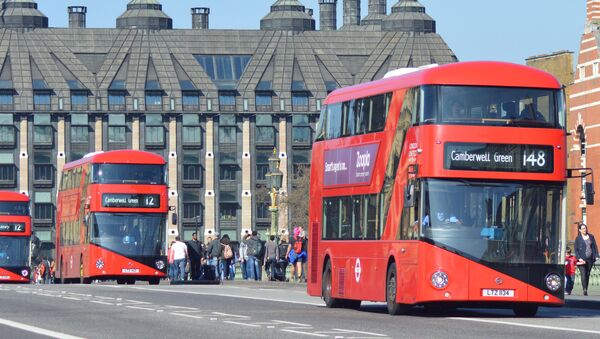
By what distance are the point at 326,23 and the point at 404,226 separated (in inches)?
5940

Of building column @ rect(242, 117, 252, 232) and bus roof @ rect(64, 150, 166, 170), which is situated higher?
building column @ rect(242, 117, 252, 232)

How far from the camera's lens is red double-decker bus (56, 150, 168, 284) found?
52.8m

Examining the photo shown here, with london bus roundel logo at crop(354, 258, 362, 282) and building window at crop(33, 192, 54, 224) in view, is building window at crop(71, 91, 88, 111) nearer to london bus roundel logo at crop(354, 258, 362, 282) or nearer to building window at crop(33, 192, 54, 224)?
building window at crop(33, 192, 54, 224)

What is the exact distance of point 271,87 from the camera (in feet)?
485

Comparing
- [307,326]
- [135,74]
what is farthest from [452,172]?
[135,74]

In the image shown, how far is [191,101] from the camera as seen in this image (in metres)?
147

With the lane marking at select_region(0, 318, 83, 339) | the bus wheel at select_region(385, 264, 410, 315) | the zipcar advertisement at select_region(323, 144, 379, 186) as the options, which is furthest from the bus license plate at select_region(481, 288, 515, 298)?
the lane marking at select_region(0, 318, 83, 339)

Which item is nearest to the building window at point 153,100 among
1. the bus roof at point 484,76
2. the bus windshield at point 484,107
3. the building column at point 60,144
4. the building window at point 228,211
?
the building column at point 60,144

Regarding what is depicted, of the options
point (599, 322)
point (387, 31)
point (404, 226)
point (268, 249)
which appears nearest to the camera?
point (599, 322)

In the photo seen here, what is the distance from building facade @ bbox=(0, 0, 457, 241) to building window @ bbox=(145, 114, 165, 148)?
0.08 metres

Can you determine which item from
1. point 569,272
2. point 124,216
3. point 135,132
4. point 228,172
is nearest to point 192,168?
point 228,172

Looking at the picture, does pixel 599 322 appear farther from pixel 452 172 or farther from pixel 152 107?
pixel 152 107

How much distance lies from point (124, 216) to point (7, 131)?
307 feet

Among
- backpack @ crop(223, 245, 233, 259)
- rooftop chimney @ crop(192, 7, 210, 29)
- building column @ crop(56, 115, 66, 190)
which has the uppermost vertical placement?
rooftop chimney @ crop(192, 7, 210, 29)
